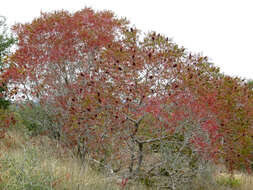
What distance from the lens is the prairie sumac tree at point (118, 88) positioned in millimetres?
6504

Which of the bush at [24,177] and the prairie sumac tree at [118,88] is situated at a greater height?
the prairie sumac tree at [118,88]

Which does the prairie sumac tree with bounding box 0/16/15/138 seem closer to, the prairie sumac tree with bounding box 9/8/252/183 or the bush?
the prairie sumac tree with bounding box 9/8/252/183

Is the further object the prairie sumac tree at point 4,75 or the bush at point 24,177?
the prairie sumac tree at point 4,75

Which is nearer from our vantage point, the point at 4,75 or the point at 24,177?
the point at 24,177

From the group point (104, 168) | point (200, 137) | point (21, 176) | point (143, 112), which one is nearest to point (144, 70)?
point (143, 112)

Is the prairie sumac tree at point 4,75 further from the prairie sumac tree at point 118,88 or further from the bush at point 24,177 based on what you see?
the bush at point 24,177

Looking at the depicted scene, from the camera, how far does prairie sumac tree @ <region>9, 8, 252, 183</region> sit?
650cm

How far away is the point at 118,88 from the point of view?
6609 millimetres

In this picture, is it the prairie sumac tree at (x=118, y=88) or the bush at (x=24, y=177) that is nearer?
the bush at (x=24, y=177)

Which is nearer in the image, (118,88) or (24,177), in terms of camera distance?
(24,177)

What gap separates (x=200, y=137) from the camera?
6652 millimetres

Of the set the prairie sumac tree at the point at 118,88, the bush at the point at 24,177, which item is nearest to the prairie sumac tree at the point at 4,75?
the prairie sumac tree at the point at 118,88

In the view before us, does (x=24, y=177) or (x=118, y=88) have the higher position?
(x=118, y=88)

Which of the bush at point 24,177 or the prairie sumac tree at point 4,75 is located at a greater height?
the prairie sumac tree at point 4,75
